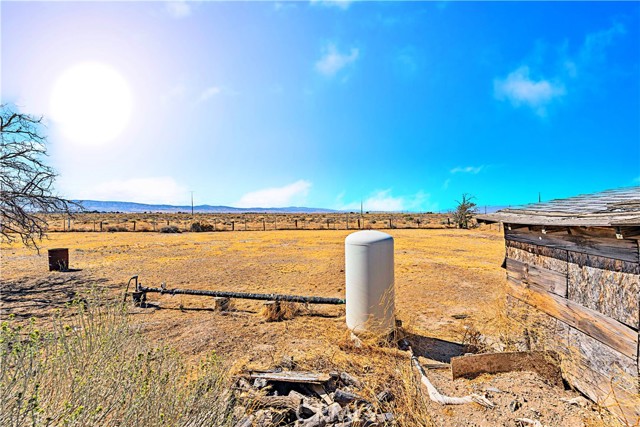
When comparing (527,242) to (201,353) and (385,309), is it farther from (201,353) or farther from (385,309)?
(201,353)

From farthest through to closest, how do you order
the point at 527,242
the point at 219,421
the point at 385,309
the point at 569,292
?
the point at 385,309 → the point at 527,242 → the point at 569,292 → the point at 219,421

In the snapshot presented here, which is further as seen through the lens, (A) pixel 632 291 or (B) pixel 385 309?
(B) pixel 385 309

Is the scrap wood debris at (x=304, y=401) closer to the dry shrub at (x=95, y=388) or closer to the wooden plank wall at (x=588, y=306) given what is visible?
the dry shrub at (x=95, y=388)

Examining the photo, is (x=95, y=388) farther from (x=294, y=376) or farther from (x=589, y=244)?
(x=589, y=244)

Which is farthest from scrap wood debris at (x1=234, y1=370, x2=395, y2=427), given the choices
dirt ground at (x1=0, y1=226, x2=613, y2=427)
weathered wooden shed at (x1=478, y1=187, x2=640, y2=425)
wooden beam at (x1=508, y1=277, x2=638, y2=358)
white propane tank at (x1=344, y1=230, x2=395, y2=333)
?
wooden beam at (x1=508, y1=277, x2=638, y2=358)

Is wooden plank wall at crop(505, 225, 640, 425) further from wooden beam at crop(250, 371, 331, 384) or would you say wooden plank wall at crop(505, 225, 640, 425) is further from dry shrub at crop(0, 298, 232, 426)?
dry shrub at crop(0, 298, 232, 426)

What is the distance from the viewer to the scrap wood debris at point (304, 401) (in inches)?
135

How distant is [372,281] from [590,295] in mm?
3128

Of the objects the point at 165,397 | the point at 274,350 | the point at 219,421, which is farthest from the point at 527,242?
the point at 165,397

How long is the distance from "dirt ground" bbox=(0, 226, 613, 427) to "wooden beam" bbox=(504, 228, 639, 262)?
64.3 inches

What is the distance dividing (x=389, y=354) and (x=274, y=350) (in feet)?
6.73

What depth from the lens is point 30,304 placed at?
27.8 ft

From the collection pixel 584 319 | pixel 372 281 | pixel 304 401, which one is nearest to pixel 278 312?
pixel 372 281

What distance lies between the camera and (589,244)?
3824 mm
